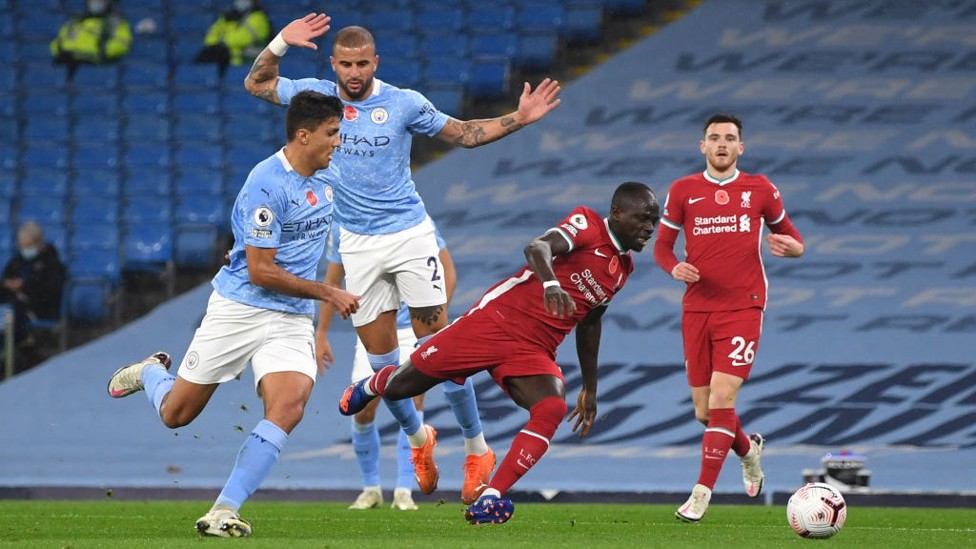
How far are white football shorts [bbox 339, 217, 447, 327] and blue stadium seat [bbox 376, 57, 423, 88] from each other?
959 centimetres

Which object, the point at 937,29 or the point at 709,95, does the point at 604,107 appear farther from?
the point at 937,29

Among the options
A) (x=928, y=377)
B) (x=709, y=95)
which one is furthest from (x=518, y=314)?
(x=709, y=95)

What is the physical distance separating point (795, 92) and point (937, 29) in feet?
7.17

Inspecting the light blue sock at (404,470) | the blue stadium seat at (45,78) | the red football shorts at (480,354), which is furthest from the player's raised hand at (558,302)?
the blue stadium seat at (45,78)

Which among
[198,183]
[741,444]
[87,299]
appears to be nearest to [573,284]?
[741,444]

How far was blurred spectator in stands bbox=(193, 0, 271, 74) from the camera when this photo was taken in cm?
2030

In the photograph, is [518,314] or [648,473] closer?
[518,314]

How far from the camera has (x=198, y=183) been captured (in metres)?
19.1

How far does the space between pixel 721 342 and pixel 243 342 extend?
3183 mm

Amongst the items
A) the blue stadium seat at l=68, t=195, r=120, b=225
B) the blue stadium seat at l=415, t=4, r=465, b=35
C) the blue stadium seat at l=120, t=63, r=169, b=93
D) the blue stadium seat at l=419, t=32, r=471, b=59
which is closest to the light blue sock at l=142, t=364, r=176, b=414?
the blue stadium seat at l=68, t=195, r=120, b=225

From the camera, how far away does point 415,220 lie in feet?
33.4

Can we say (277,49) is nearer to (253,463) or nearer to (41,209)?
(253,463)

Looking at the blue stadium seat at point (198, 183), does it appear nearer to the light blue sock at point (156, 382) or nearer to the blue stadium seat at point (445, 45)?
the blue stadium seat at point (445, 45)

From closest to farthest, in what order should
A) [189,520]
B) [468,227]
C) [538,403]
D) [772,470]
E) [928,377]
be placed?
1. [538,403]
2. [189,520]
3. [772,470]
4. [928,377]
5. [468,227]
